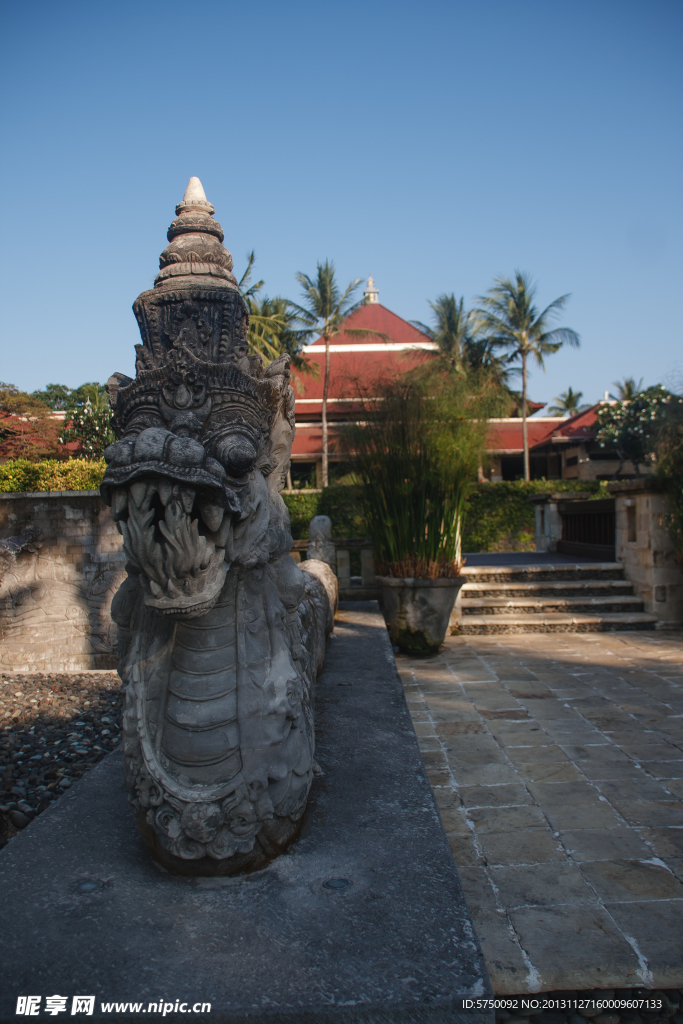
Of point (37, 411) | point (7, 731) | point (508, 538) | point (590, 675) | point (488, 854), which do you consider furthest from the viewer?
point (508, 538)

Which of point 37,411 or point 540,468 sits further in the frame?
point 540,468

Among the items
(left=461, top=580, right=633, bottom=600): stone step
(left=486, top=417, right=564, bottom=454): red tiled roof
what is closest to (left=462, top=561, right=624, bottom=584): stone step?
(left=461, top=580, right=633, bottom=600): stone step

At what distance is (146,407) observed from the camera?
4.76ft

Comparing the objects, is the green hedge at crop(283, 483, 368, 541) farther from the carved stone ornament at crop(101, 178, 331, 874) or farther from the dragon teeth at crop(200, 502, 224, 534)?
the dragon teeth at crop(200, 502, 224, 534)

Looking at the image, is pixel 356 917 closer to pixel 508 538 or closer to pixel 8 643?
pixel 8 643

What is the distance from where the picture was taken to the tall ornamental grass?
16.3 feet

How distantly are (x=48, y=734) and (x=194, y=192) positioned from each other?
3.27 m

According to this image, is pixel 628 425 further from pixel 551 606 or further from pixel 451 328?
pixel 551 606

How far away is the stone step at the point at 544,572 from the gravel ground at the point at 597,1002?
566 centimetres

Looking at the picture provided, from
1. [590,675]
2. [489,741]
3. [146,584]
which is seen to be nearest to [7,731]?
[489,741]

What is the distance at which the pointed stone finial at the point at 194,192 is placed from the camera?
1957mm

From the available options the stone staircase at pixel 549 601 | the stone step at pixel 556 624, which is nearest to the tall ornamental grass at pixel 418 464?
the stone step at pixel 556 624

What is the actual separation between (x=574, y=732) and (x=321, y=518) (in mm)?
2477

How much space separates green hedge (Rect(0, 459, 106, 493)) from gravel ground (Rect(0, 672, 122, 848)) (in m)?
4.43
